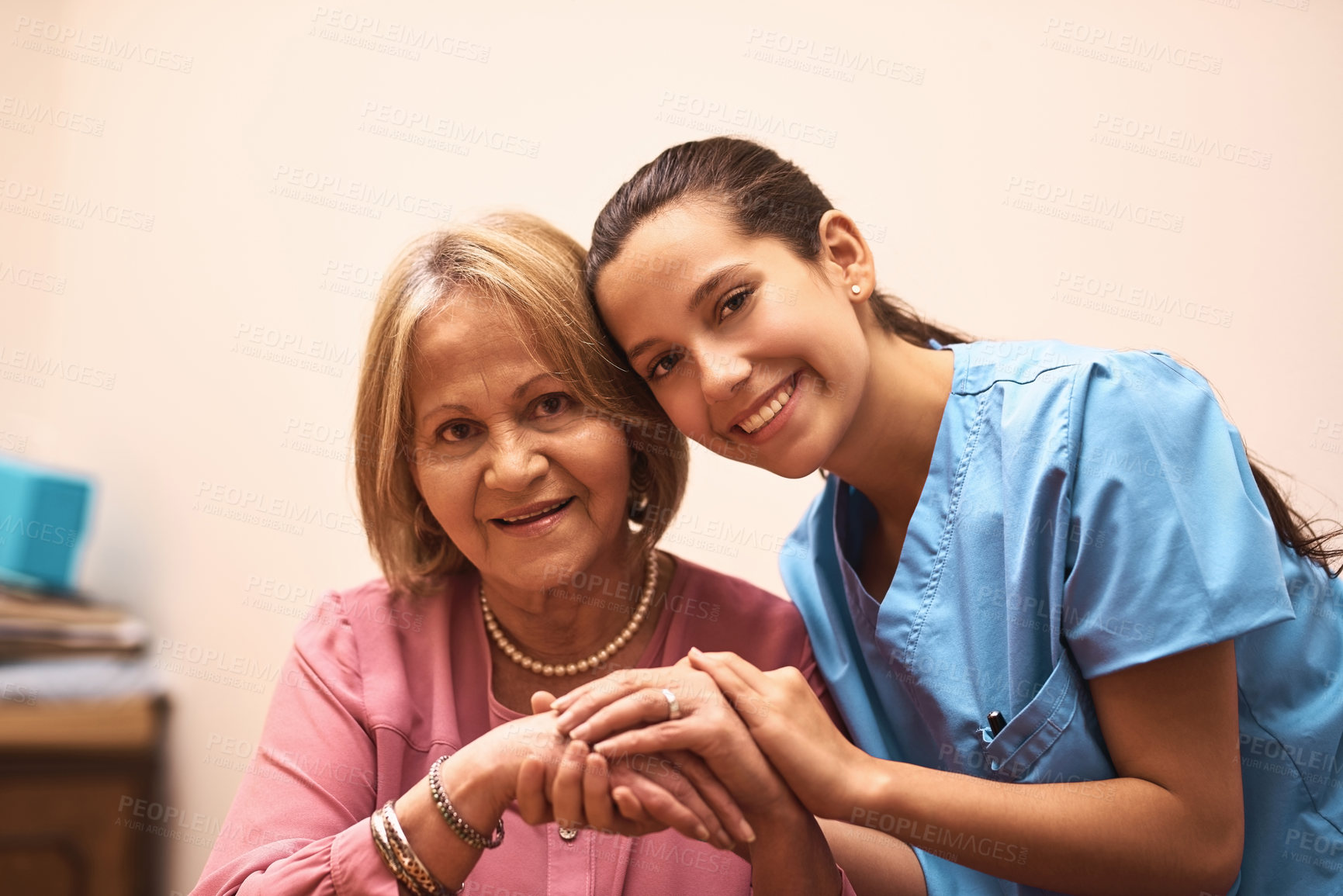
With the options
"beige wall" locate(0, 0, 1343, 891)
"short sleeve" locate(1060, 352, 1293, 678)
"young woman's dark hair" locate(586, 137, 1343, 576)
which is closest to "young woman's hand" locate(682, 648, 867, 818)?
"short sleeve" locate(1060, 352, 1293, 678)

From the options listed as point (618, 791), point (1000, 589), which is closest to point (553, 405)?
point (618, 791)

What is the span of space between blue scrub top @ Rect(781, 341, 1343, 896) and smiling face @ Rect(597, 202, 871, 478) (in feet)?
0.57

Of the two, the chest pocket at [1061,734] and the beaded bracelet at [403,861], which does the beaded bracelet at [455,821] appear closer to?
the beaded bracelet at [403,861]

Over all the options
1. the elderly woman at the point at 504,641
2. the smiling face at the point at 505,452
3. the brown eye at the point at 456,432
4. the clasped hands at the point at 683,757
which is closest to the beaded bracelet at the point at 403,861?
the elderly woman at the point at 504,641

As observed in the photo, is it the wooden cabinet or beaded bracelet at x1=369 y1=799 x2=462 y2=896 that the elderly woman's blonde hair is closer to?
beaded bracelet at x1=369 y1=799 x2=462 y2=896

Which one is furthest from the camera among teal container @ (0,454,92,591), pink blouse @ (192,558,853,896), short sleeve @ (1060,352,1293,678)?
teal container @ (0,454,92,591)

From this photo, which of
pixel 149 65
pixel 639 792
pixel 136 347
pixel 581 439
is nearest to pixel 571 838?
pixel 639 792

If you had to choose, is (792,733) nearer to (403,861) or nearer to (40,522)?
(403,861)

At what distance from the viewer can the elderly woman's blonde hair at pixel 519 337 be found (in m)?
1.26

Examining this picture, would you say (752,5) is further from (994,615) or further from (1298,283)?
(994,615)

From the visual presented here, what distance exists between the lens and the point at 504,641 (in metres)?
1.41

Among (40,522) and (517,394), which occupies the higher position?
(517,394)

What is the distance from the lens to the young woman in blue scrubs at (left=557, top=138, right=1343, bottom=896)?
105 cm

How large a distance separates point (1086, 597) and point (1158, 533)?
0.33ft
